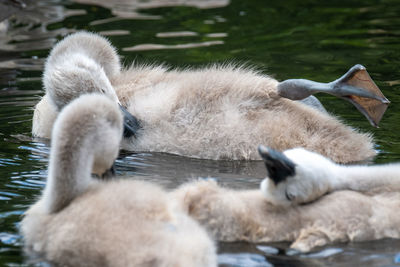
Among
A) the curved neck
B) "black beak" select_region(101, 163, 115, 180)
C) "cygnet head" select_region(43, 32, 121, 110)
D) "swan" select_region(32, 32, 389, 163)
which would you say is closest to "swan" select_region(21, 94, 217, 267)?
the curved neck

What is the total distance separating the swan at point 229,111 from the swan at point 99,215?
1.57 m

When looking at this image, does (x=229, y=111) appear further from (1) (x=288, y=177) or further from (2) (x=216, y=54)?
(2) (x=216, y=54)

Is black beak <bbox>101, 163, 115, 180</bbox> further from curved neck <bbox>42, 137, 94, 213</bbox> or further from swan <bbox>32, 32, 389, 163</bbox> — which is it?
swan <bbox>32, 32, 389, 163</bbox>

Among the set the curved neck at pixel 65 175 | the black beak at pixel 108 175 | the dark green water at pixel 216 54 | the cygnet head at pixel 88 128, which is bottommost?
the dark green water at pixel 216 54

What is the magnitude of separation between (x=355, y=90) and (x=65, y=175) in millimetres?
2717

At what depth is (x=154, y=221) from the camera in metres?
4.02

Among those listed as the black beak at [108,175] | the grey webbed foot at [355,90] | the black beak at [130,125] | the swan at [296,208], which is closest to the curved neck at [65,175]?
the black beak at [108,175]

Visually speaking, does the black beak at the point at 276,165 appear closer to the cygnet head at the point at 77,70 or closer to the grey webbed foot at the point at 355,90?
the grey webbed foot at the point at 355,90

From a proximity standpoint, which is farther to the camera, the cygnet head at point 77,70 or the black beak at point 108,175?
the cygnet head at point 77,70

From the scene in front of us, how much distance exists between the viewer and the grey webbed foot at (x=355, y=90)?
20.1ft

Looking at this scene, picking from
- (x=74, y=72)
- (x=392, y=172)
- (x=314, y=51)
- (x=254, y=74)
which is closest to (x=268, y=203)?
(x=392, y=172)

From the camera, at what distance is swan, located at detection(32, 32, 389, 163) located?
20.1 ft

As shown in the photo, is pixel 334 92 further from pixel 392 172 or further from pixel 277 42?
pixel 277 42

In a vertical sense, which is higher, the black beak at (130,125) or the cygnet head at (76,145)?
the cygnet head at (76,145)
